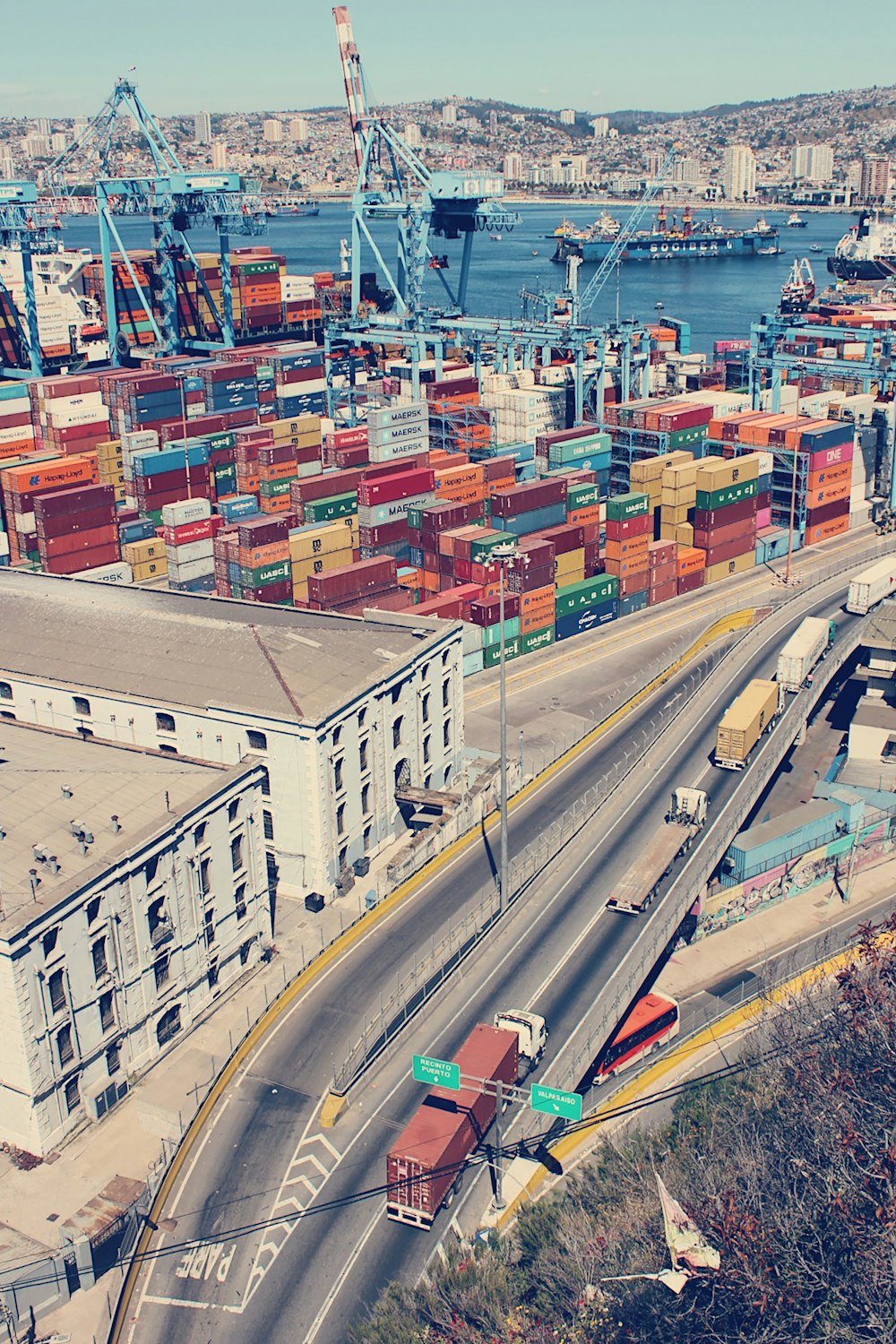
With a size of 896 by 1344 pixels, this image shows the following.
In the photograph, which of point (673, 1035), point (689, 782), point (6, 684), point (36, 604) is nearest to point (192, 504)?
point (36, 604)

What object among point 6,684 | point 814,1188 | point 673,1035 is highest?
point 6,684

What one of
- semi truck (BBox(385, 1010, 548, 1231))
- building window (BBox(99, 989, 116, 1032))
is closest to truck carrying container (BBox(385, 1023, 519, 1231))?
semi truck (BBox(385, 1010, 548, 1231))

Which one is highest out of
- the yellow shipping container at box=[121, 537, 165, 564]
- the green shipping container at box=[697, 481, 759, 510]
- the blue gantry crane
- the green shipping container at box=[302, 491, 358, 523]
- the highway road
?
the blue gantry crane

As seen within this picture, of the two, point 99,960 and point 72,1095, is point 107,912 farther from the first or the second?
point 72,1095

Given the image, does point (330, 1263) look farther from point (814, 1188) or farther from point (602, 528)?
point (602, 528)

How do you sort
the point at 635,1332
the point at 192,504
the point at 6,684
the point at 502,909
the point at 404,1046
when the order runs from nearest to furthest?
the point at 635,1332 < the point at 404,1046 < the point at 502,909 < the point at 6,684 < the point at 192,504

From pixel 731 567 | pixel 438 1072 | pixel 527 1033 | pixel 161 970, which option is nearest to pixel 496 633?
pixel 731 567

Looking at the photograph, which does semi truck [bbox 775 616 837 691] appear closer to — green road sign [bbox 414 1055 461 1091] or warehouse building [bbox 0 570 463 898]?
warehouse building [bbox 0 570 463 898]
